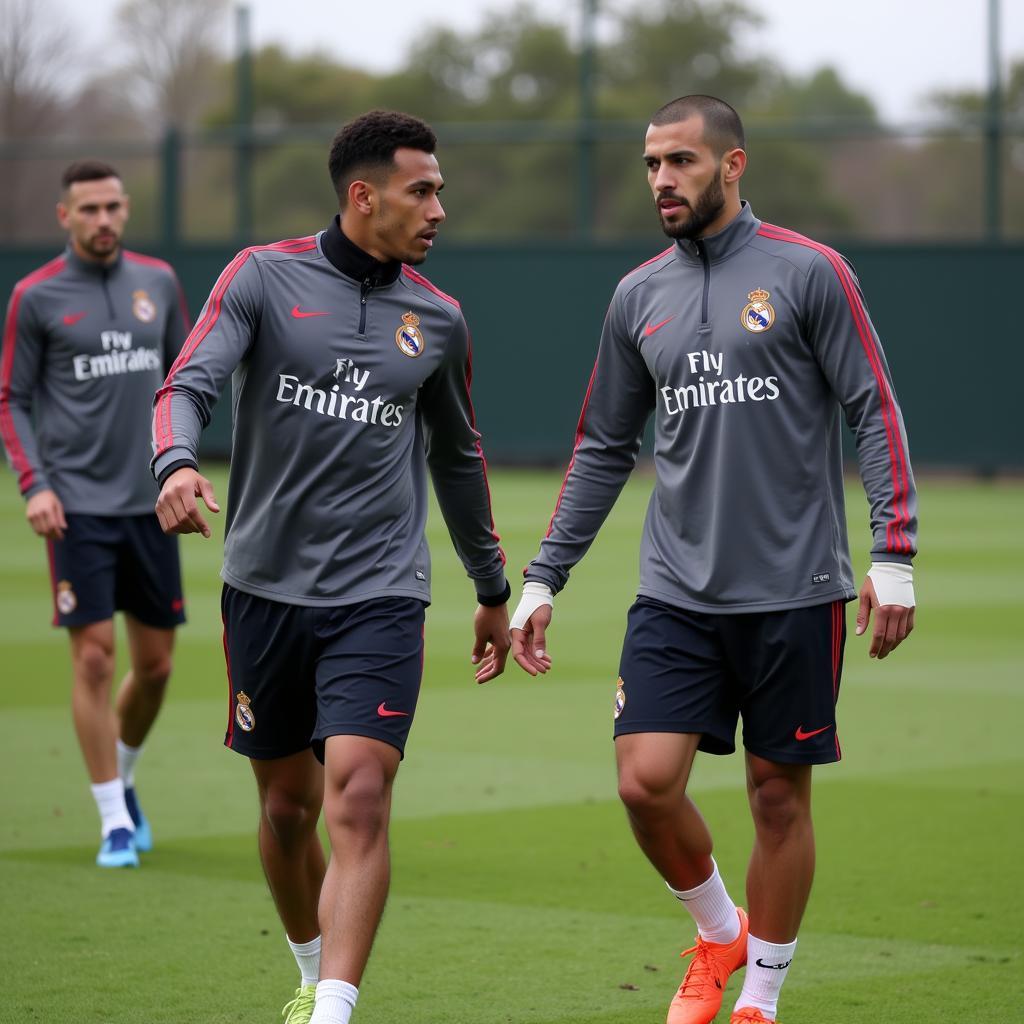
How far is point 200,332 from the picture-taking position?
4.80 m

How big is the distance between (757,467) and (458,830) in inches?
118

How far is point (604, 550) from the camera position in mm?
18703

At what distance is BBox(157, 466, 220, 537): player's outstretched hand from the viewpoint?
432cm

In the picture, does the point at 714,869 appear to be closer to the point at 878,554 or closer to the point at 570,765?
the point at 878,554

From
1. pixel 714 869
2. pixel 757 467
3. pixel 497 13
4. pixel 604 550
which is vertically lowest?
pixel 604 550

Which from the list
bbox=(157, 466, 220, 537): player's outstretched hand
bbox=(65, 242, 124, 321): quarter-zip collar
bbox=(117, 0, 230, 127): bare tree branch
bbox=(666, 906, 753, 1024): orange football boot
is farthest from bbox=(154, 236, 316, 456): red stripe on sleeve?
bbox=(117, 0, 230, 127): bare tree branch

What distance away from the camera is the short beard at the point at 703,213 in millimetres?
5082

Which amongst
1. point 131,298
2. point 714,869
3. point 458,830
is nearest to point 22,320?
point 131,298

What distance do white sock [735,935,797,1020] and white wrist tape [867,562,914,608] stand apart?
982 millimetres

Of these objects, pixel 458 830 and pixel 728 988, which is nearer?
pixel 728 988

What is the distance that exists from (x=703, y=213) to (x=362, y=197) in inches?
36.7

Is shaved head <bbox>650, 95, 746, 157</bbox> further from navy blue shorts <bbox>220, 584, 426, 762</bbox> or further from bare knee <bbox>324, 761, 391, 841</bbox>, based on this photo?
bare knee <bbox>324, 761, 391, 841</bbox>

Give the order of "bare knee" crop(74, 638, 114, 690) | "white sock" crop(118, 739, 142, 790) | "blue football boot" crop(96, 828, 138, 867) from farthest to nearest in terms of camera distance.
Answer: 1. "white sock" crop(118, 739, 142, 790)
2. "bare knee" crop(74, 638, 114, 690)
3. "blue football boot" crop(96, 828, 138, 867)

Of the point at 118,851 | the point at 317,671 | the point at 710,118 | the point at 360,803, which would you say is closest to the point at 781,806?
the point at 360,803
